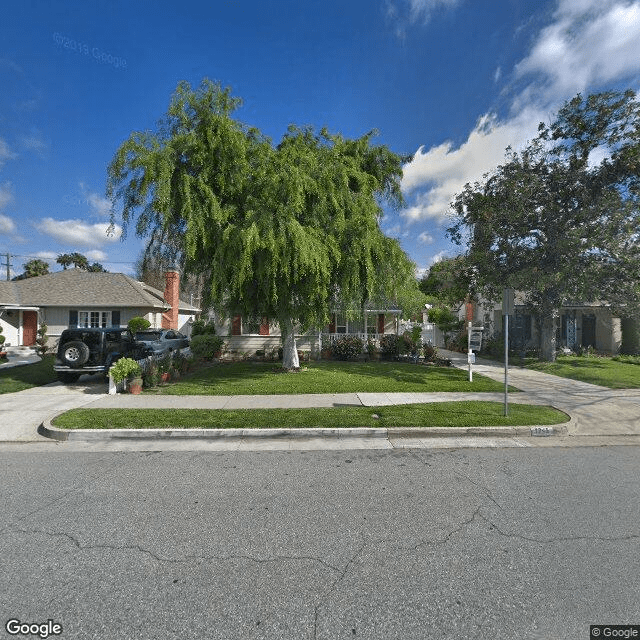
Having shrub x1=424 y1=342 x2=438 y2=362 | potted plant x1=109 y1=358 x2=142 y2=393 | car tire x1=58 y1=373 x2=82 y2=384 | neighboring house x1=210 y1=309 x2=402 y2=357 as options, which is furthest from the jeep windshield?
shrub x1=424 y1=342 x2=438 y2=362

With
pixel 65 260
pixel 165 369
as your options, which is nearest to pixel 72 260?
pixel 65 260

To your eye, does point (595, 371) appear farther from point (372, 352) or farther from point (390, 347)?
point (372, 352)

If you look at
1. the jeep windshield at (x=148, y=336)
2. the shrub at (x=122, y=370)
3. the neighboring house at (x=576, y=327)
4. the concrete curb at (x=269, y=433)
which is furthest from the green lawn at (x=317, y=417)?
the neighboring house at (x=576, y=327)

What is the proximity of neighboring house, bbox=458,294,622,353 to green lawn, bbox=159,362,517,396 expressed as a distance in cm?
1016

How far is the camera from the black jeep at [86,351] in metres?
10.6

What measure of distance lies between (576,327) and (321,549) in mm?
24411

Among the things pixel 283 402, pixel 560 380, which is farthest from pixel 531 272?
pixel 283 402

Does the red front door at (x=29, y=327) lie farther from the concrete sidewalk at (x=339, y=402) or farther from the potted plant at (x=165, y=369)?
the potted plant at (x=165, y=369)

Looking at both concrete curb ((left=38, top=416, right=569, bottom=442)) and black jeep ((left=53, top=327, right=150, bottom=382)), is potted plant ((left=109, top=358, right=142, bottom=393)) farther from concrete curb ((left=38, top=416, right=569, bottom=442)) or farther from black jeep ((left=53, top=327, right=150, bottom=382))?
concrete curb ((left=38, top=416, right=569, bottom=442))

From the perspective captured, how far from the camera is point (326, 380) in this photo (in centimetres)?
1086

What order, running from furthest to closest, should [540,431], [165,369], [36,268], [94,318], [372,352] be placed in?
[36,268] < [94,318] < [372,352] < [165,369] < [540,431]

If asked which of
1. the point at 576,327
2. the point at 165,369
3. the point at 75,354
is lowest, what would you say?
the point at 165,369

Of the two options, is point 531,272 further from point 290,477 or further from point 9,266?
point 9,266

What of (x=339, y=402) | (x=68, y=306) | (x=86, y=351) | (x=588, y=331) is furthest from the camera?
(x=588, y=331)
